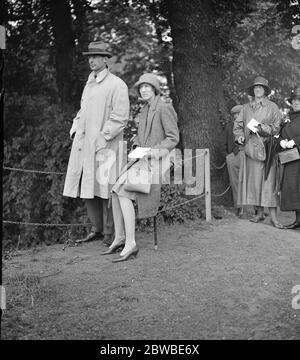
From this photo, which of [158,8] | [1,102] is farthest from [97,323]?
[158,8]

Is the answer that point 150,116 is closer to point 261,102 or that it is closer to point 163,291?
point 163,291

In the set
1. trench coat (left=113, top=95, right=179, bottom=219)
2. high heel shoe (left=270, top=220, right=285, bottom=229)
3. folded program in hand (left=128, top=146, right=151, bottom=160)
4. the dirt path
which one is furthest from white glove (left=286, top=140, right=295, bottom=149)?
folded program in hand (left=128, top=146, right=151, bottom=160)

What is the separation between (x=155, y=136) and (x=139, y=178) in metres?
0.63

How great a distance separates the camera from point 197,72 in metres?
10.4

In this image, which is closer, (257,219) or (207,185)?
(257,219)

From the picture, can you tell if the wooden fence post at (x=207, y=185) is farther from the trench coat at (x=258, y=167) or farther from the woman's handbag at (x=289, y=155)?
the woman's handbag at (x=289, y=155)

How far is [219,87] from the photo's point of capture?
1070 centimetres

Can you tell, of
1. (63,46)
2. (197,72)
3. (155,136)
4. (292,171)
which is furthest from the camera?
(63,46)

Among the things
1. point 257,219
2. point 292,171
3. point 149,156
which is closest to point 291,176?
point 292,171

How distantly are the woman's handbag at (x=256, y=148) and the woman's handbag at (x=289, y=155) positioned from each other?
1.03 feet

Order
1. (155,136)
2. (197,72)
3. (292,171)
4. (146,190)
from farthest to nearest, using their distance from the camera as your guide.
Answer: (197,72)
(292,171)
(155,136)
(146,190)

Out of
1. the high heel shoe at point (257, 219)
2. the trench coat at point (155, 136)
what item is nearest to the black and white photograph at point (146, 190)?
the trench coat at point (155, 136)

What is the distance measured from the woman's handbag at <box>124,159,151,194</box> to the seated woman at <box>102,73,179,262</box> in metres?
0.03

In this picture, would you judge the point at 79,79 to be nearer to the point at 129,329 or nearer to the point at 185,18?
the point at 185,18
